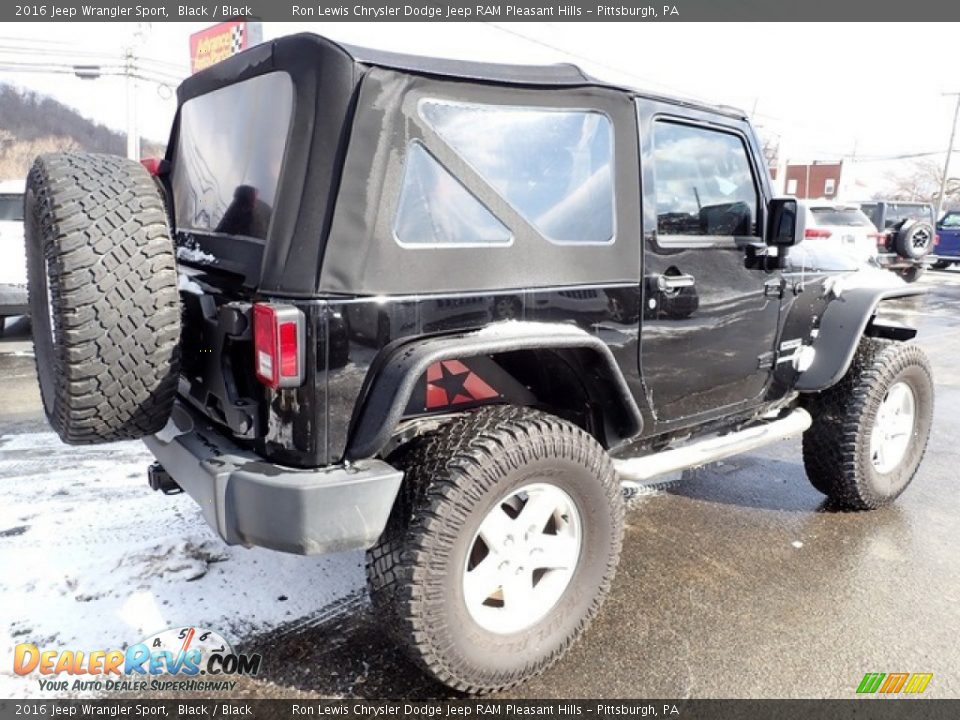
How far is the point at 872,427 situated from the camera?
12.2 feet

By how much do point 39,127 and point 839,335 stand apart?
164 ft

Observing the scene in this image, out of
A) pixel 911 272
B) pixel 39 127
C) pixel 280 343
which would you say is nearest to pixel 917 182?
pixel 911 272

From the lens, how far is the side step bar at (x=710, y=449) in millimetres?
2869

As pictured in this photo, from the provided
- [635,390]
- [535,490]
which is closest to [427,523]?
[535,490]

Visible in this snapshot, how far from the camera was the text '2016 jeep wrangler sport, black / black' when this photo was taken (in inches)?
81.2

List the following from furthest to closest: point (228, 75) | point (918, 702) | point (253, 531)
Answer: point (228, 75) → point (918, 702) → point (253, 531)

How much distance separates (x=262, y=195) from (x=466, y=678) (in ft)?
5.56

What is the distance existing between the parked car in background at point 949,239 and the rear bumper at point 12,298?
22.4 meters

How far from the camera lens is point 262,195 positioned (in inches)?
89.9

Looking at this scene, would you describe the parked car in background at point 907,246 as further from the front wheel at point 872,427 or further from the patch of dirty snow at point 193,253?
the patch of dirty snow at point 193,253

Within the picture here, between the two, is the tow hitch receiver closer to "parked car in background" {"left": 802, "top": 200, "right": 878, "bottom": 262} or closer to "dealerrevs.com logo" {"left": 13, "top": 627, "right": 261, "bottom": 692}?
"dealerrevs.com logo" {"left": 13, "top": 627, "right": 261, "bottom": 692}

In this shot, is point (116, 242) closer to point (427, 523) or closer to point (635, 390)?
point (427, 523)

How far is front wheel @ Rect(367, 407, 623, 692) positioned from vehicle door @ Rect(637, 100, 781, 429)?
0.66m

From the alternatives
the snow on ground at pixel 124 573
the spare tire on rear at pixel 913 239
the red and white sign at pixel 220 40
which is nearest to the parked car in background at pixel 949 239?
the spare tire on rear at pixel 913 239
